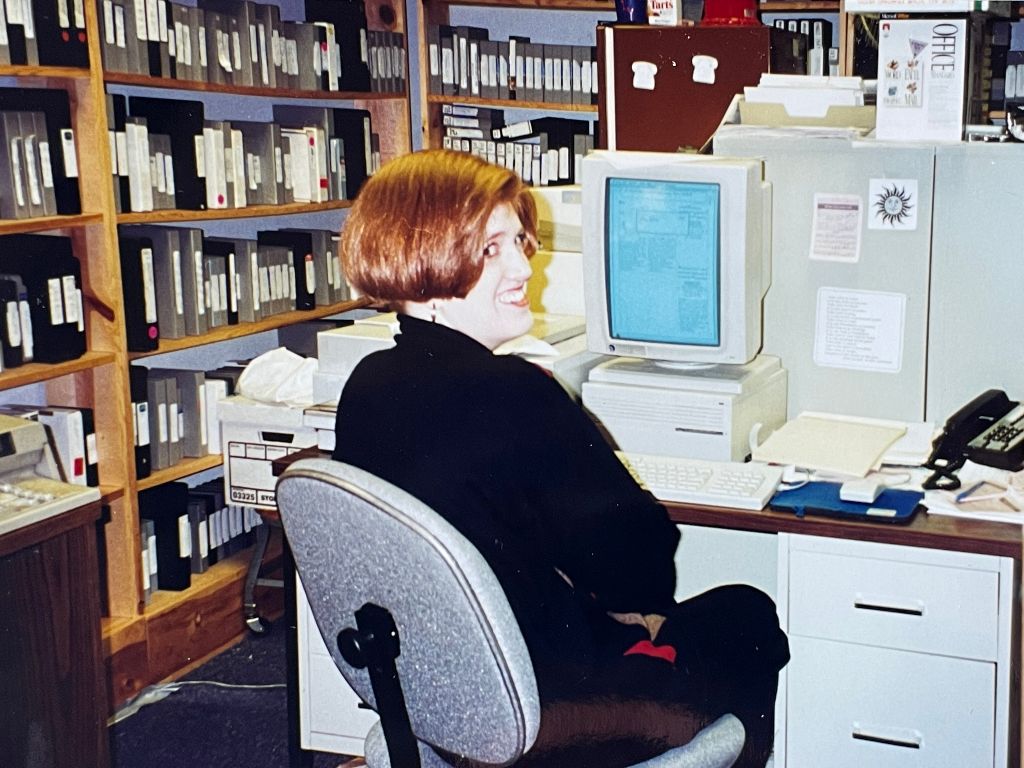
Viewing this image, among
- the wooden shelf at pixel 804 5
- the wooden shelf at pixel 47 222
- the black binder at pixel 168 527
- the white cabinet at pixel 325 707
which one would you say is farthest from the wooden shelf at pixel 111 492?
the wooden shelf at pixel 804 5

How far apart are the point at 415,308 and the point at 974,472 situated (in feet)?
3.40

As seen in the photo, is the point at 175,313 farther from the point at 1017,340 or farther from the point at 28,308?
the point at 1017,340

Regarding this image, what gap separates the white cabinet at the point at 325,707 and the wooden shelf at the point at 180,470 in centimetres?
100

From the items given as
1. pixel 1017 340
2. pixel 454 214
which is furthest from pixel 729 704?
pixel 1017 340

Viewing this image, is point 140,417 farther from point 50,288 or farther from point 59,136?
point 59,136

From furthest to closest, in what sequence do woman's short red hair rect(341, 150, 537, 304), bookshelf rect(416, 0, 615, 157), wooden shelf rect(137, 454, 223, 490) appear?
bookshelf rect(416, 0, 615, 157)
wooden shelf rect(137, 454, 223, 490)
woman's short red hair rect(341, 150, 537, 304)

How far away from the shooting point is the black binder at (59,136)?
294 centimetres

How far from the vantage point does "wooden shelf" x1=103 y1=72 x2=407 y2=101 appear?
321cm

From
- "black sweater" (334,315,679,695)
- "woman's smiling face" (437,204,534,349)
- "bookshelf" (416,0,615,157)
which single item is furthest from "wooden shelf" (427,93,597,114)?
"black sweater" (334,315,679,695)

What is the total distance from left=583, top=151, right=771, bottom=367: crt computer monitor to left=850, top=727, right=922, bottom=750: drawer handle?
68cm

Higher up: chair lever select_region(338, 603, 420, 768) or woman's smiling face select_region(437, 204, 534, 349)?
woman's smiling face select_region(437, 204, 534, 349)

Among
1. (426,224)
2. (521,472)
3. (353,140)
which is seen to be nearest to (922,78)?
(426,224)

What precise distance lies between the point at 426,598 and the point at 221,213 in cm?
238

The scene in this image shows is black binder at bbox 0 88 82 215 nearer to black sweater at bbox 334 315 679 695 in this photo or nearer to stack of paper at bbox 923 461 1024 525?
black sweater at bbox 334 315 679 695
